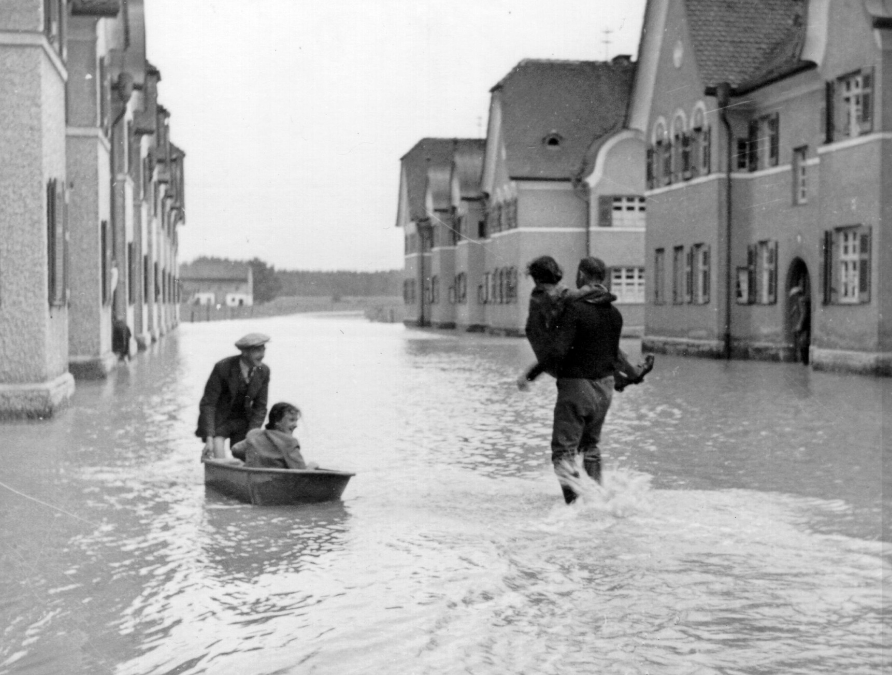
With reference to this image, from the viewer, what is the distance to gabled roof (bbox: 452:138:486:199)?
6575 cm

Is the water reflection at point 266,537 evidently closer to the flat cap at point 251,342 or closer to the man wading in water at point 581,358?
the flat cap at point 251,342

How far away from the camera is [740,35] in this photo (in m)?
37.0

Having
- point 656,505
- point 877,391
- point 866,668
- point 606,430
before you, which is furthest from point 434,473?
point 877,391

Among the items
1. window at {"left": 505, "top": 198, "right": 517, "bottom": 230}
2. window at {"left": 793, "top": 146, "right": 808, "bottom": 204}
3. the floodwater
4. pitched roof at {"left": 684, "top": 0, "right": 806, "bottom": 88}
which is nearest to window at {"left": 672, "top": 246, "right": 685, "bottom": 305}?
pitched roof at {"left": 684, "top": 0, "right": 806, "bottom": 88}

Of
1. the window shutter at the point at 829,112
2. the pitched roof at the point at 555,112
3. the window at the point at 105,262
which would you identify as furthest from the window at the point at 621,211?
the window at the point at 105,262

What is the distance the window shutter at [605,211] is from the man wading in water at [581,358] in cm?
4398

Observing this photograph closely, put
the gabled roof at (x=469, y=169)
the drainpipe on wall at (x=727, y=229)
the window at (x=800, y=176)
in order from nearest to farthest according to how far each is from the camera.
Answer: the window at (x=800, y=176) → the drainpipe on wall at (x=727, y=229) → the gabled roof at (x=469, y=169)

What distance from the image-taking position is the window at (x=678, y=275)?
127ft

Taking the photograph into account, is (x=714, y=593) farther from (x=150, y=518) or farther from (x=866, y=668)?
(x=150, y=518)

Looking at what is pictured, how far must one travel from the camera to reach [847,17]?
28.4 meters

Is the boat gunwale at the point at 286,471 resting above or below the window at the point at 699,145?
below

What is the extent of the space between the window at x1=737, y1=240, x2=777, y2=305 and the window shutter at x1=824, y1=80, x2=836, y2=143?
5.17 metres

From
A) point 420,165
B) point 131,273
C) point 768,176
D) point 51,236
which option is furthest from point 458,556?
point 420,165

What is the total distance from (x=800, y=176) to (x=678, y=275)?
6.66m
